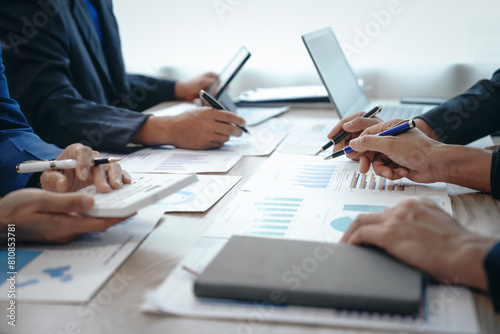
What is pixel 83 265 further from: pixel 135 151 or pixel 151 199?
pixel 135 151

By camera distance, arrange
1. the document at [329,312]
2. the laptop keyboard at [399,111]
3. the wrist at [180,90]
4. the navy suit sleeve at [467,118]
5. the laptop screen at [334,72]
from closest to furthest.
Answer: the document at [329,312] → the navy suit sleeve at [467,118] → the laptop screen at [334,72] → the laptop keyboard at [399,111] → the wrist at [180,90]

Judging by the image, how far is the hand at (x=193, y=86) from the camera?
201cm

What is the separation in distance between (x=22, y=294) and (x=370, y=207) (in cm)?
58

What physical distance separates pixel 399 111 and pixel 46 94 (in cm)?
115

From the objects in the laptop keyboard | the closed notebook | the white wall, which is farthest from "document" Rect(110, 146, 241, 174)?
the white wall

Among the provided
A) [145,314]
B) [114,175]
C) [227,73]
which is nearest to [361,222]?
[145,314]

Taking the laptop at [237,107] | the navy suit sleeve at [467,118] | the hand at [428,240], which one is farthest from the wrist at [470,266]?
the laptop at [237,107]

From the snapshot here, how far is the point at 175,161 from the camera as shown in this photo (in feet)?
4.21

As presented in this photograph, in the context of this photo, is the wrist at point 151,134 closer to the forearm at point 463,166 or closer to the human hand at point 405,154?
the human hand at point 405,154

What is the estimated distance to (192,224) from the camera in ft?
2.87

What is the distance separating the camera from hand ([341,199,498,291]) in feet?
2.07

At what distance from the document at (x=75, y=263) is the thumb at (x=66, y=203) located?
0.21 ft

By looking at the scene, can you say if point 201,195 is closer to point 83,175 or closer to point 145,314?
point 83,175

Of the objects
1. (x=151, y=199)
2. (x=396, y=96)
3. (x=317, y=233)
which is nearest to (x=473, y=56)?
(x=396, y=96)
